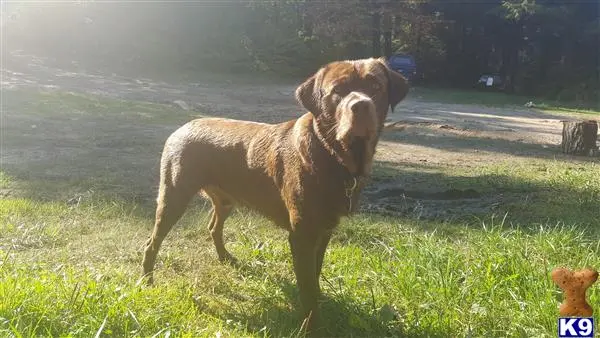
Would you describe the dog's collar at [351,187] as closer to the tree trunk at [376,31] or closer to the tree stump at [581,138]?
the tree stump at [581,138]

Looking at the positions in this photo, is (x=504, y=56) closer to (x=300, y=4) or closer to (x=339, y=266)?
(x=300, y=4)

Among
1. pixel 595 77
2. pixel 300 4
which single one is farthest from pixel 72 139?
pixel 595 77

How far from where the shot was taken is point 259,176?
3.67m

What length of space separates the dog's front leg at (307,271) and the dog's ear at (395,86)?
938 mm

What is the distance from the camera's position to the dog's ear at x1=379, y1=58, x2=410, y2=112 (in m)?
3.31

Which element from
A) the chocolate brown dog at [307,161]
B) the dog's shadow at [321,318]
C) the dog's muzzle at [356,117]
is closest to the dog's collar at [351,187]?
the chocolate brown dog at [307,161]

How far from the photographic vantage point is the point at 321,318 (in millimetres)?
3449

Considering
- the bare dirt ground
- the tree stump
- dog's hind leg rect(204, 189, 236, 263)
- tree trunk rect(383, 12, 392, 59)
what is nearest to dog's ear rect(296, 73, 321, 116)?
dog's hind leg rect(204, 189, 236, 263)

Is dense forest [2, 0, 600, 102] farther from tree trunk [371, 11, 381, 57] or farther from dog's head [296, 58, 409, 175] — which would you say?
dog's head [296, 58, 409, 175]

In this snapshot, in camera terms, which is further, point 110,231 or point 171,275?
point 110,231

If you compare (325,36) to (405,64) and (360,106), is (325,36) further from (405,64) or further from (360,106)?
(360,106)

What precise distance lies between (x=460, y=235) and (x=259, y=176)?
84.5 inches

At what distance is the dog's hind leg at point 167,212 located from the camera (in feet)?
13.0

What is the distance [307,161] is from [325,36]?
99.5 ft
